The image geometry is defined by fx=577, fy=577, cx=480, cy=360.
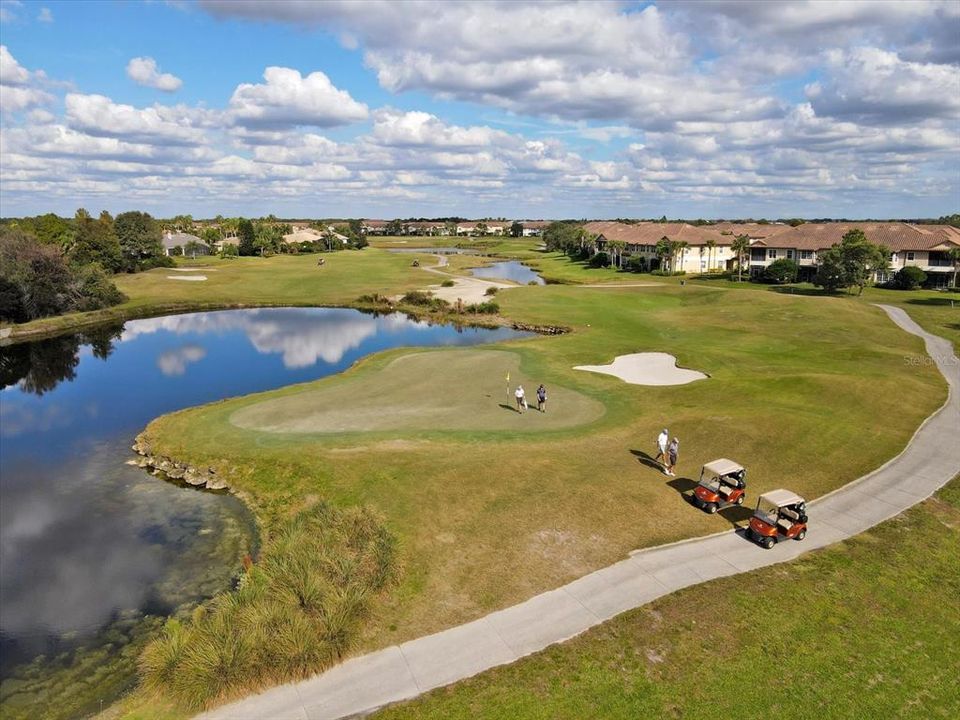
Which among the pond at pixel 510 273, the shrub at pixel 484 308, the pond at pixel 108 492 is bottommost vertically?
the pond at pixel 108 492

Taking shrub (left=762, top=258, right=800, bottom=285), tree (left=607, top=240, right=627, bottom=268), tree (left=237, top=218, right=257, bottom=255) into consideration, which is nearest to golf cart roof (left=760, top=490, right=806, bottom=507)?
shrub (left=762, top=258, right=800, bottom=285)

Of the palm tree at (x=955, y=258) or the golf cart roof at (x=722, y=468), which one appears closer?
the golf cart roof at (x=722, y=468)

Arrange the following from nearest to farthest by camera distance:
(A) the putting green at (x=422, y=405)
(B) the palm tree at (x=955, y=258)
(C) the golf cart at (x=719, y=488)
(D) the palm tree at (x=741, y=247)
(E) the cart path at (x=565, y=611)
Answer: (E) the cart path at (x=565, y=611) → (C) the golf cart at (x=719, y=488) → (A) the putting green at (x=422, y=405) → (B) the palm tree at (x=955, y=258) → (D) the palm tree at (x=741, y=247)

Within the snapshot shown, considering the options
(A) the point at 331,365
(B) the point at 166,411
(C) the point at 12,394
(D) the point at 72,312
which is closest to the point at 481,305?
(A) the point at 331,365

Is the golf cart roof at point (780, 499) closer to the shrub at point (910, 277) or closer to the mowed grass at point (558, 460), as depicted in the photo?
the mowed grass at point (558, 460)

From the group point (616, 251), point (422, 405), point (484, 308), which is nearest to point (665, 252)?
point (616, 251)

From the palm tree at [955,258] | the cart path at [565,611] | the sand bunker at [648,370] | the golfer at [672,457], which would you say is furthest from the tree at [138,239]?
the palm tree at [955,258]

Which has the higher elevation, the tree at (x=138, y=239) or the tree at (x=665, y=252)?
the tree at (x=138, y=239)
